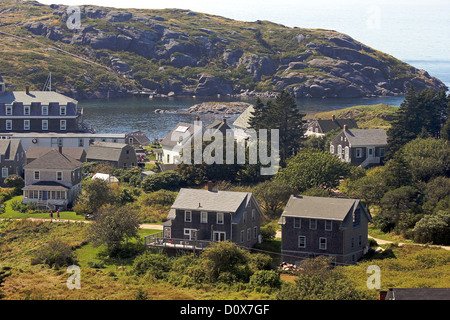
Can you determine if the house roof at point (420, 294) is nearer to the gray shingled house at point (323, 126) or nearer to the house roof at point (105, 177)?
the house roof at point (105, 177)

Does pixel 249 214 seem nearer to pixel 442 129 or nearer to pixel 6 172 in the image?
pixel 6 172

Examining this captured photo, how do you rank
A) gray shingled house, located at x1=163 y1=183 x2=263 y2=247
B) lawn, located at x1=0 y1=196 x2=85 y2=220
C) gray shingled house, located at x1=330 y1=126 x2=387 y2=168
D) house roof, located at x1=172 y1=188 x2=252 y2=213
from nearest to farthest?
gray shingled house, located at x1=163 y1=183 x2=263 y2=247
house roof, located at x1=172 y1=188 x2=252 y2=213
lawn, located at x1=0 y1=196 x2=85 y2=220
gray shingled house, located at x1=330 y1=126 x2=387 y2=168

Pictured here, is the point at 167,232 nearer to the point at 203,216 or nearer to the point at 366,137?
the point at 203,216

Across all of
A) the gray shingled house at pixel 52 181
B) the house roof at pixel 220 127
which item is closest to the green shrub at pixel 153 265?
the gray shingled house at pixel 52 181

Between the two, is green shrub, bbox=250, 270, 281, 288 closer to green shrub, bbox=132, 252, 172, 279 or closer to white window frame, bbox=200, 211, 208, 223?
green shrub, bbox=132, 252, 172, 279

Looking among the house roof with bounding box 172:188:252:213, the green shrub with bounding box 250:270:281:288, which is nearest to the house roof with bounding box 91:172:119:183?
the house roof with bounding box 172:188:252:213

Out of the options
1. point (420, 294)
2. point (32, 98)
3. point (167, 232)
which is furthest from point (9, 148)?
point (420, 294)
